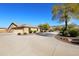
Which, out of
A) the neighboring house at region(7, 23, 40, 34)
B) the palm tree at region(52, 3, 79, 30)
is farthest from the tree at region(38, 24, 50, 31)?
the palm tree at region(52, 3, 79, 30)

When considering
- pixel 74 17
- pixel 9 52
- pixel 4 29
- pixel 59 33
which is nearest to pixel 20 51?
Answer: pixel 9 52

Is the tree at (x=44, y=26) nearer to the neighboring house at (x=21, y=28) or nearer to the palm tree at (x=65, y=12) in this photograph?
the neighboring house at (x=21, y=28)

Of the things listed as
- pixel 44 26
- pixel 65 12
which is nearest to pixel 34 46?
pixel 44 26

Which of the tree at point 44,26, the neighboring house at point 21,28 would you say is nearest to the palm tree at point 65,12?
the tree at point 44,26

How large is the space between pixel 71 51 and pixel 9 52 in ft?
3.85

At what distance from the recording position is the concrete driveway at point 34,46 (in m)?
3.88

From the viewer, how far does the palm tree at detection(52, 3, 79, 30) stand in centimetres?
390

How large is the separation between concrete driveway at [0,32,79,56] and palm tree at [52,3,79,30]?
0.34 meters

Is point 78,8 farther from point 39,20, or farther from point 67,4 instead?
point 39,20

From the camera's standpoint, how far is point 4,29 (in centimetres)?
401

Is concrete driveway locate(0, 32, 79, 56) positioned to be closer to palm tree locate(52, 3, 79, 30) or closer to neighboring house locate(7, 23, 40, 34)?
neighboring house locate(7, 23, 40, 34)

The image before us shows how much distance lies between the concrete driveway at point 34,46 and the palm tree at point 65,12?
0.34 meters

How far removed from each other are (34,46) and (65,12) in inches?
34.9

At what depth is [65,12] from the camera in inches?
155
